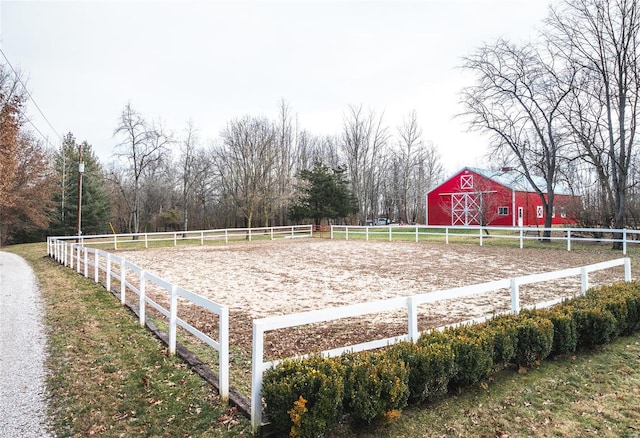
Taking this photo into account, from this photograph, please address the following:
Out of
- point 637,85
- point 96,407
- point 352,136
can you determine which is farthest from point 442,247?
point 352,136

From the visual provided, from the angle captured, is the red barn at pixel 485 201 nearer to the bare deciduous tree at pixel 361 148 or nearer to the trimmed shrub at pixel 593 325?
the bare deciduous tree at pixel 361 148

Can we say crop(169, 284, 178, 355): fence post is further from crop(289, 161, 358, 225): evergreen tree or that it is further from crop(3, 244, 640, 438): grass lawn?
crop(289, 161, 358, 225): evergreen tree

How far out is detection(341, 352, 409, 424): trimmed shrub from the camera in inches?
125

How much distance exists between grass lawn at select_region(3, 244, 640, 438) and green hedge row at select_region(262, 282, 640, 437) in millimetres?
153

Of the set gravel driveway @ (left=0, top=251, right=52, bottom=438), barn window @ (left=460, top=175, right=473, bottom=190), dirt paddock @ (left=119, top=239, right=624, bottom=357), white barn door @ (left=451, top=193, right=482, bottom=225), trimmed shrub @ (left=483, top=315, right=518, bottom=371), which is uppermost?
barn window @ (left=460, top=175, right=473, bottom=190)

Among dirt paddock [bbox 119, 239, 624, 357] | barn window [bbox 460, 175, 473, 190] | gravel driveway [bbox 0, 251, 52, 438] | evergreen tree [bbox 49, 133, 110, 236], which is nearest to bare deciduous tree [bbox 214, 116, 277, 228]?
evergreen tree [bbox 49, 133, 110, 236]

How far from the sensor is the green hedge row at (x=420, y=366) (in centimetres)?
305

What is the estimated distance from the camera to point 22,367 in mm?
4809

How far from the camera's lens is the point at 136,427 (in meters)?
3.44

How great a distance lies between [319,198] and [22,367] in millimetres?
31223

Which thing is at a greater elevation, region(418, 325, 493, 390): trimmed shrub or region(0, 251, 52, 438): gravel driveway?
region(418, 325, 493, 390): trimmed shrub

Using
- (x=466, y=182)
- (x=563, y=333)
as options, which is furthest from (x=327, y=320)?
(x=466, y=182)

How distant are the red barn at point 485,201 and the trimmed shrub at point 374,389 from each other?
87.0 feet

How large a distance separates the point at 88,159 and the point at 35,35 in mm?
27189
